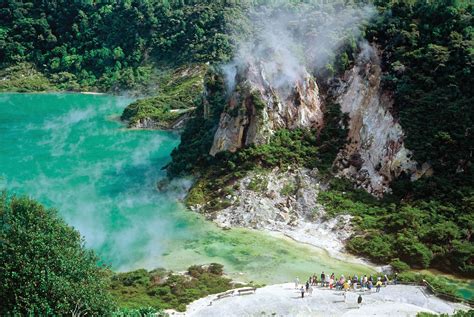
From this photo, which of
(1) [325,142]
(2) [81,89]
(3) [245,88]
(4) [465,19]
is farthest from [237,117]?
(2) [81,89]

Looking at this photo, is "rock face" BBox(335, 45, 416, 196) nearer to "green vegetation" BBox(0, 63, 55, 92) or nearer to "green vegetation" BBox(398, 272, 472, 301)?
"green vegetation" BBox(398, 272, 472, 301)

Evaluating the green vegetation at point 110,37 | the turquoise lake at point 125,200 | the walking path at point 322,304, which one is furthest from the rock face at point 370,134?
the green vegetation at point 110,37

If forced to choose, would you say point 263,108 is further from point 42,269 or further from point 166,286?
point 42,269

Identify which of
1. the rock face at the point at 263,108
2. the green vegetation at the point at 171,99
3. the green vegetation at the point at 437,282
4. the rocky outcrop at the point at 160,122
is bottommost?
the green vegetation at the point at 437,282

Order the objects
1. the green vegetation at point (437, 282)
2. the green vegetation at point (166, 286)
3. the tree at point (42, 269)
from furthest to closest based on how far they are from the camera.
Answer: the green vegetation at point (437, 282)
the green vegetation at point (166, 286)
the tree at point (42, 269)

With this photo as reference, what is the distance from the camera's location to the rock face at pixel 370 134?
5972 centimetres

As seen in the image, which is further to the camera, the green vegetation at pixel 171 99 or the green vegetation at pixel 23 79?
the green vegetation at pixel 23 79

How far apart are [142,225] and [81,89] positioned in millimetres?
94747

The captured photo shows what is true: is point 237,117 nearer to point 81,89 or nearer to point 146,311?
point 146,311

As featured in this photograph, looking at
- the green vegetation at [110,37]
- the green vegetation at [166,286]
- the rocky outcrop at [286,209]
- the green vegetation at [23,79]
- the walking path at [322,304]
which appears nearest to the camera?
the walking path at [322,304]

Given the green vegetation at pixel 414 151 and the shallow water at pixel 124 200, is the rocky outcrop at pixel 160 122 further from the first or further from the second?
the green vegetation at pixel 414 151

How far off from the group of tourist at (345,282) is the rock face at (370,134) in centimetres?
1606

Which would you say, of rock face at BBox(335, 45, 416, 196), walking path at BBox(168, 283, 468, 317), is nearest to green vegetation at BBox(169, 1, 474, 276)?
rock face at BBox(335, 45, 416, 196)

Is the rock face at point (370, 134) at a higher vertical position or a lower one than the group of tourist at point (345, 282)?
higher
